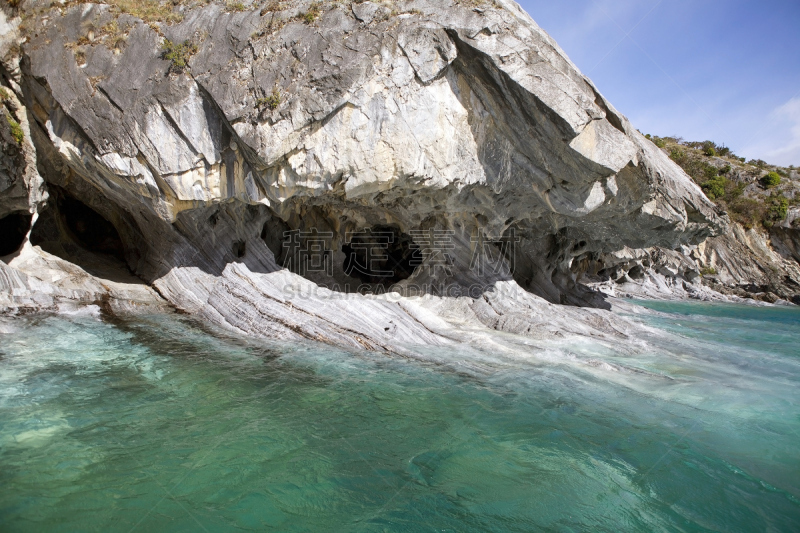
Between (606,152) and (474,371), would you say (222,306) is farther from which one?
(606,152)

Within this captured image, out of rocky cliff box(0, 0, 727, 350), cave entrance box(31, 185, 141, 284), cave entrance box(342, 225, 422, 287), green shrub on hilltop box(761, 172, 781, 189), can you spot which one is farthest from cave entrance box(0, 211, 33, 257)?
green shrub on hilltop box(761, 172, 781, 189)

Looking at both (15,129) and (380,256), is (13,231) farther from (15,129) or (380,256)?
(380,256)

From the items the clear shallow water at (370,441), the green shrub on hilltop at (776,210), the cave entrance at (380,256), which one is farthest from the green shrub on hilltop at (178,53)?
the green shrub on hilltop at (776,210)

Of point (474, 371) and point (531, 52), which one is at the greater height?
point (531, 52)

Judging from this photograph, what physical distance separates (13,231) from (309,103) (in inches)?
377

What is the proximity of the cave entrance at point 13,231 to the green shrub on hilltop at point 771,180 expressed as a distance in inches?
1562

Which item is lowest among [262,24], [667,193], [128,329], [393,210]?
[128,329]

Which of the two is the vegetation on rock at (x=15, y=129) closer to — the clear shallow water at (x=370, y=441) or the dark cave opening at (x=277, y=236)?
the clear shallow water at (x=370, y=441)

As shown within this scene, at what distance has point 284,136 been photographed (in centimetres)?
897

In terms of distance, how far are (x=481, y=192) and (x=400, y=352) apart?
16.0ft

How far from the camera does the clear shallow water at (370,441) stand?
3.98m

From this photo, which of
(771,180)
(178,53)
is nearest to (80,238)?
(178,53)

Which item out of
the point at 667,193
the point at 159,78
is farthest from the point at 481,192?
the point at 159,78

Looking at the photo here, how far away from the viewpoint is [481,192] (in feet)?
37.6
